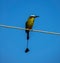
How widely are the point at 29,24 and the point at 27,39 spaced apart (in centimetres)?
38

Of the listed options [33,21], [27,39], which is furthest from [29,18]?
[27,39]

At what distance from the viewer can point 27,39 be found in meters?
5.64

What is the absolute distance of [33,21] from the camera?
233 inches

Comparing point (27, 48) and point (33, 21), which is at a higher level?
point (33, 21)

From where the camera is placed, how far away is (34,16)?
591 centimetres

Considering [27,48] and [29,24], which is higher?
[29,24]

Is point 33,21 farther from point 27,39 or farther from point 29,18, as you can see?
point 27,39

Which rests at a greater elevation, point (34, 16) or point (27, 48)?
point (34, 16)

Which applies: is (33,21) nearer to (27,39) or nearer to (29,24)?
(29,24)

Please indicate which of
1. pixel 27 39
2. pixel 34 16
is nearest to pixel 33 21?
pixel 34 16

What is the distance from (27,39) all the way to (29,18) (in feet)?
1.71

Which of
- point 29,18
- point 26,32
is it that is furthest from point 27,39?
point 29,18

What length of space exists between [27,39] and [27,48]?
0.59 ft

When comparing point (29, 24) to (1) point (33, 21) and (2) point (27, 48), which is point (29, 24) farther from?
(2) point (27, 48)
